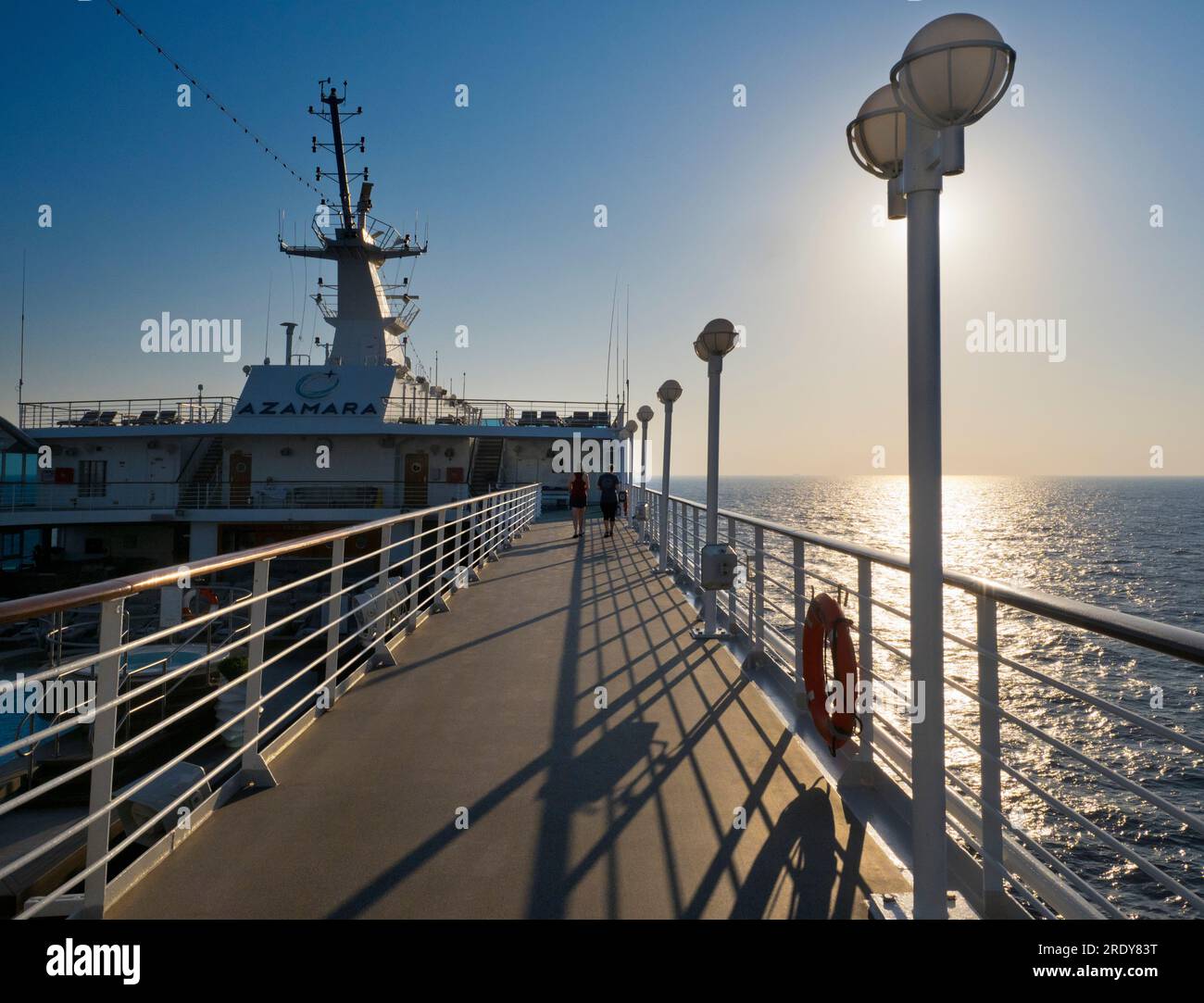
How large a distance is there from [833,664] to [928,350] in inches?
69.9

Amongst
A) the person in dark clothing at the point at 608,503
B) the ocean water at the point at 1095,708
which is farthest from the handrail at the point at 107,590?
the person in dark clothing at the point at 608,503

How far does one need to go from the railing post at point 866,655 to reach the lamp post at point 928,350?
44.4 inches

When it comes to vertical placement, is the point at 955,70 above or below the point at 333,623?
above

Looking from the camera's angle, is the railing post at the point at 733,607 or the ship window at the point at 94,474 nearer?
the railing post at the point at 733,607

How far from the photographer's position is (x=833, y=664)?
3.37m

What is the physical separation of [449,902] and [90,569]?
21.6 m

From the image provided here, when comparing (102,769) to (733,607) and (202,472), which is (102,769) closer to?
(733,607)

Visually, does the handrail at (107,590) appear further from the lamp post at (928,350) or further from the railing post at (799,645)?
the railing post at (799,645)

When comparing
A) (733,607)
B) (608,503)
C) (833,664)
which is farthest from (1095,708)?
(608,503)

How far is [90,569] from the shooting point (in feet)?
64.2

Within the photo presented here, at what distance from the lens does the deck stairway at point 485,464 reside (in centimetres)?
2308
